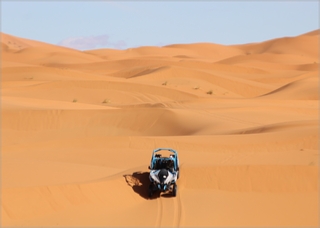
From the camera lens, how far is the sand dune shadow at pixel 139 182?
11.4m

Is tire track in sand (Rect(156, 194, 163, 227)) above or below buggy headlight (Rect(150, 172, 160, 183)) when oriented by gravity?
below

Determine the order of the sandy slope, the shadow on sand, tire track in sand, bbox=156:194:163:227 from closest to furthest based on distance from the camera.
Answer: tire track in sand, bbox=156:194:163:227, the sandy slope, the shadow on sand

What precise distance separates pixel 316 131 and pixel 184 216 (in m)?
7.41

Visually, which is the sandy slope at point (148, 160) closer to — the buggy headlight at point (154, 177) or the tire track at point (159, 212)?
the tire track at point (159, 212)

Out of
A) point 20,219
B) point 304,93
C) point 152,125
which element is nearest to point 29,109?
point 152,125

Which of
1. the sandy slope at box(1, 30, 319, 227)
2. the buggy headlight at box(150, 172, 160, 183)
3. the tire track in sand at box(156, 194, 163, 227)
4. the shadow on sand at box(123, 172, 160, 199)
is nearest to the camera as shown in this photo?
the tire track in sand at box(156, 194, 163, 227)

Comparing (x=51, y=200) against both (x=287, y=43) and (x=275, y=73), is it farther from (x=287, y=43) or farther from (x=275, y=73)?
(x=287, y=43)

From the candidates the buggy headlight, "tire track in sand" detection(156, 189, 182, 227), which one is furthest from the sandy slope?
the buggy headlight

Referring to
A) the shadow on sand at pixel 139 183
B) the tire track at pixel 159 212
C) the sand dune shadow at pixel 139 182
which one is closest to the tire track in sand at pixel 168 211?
the tire track at pixel 159 212

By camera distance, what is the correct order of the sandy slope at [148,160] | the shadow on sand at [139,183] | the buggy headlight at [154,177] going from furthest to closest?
the shadow on sand at [139,183] < the buggy headlight at [154,177] < the sandy slope at [148,160]

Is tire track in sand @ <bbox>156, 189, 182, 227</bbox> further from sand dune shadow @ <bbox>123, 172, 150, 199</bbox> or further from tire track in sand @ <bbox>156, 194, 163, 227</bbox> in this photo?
sand dune shadow @ <bbox>123, 172, 150, 199</bbox>

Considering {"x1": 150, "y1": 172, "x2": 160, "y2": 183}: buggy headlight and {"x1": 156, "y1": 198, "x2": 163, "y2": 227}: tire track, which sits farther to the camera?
{"x1": 150, "y1": 172, "x2": 160, "y2": 183}: buggy headlight

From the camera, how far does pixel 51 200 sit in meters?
10.0

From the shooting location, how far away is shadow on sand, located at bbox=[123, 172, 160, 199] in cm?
1138
